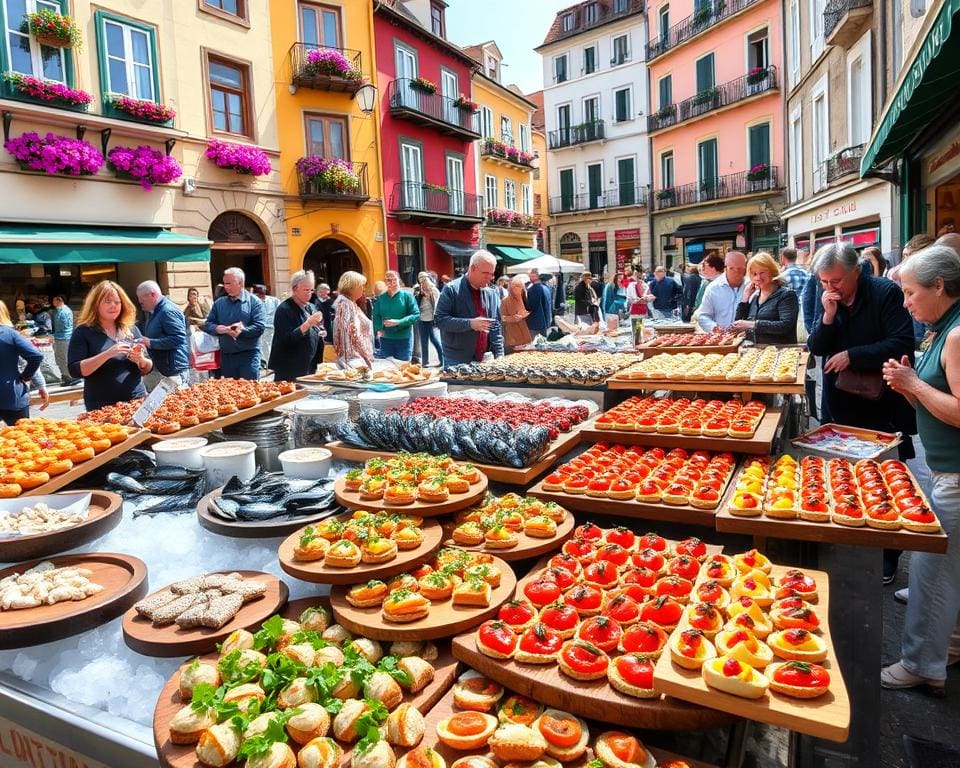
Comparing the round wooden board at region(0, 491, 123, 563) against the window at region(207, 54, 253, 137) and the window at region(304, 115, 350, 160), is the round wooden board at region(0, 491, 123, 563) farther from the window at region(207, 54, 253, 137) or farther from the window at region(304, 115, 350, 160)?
the window at region(304, 115, 350, 160)

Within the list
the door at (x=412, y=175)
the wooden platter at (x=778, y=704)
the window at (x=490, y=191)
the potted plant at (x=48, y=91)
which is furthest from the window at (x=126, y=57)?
the window at (x=490, y=191)

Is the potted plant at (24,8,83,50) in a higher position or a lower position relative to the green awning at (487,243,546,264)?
higher

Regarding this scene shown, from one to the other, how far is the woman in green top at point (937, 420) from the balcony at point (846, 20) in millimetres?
12288

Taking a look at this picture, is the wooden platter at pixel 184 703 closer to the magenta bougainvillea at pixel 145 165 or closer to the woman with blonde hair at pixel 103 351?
the woman with blonde hair at pixel 103 351

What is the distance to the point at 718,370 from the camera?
3996mm

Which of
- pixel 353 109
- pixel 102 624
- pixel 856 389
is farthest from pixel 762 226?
pixel 102 624

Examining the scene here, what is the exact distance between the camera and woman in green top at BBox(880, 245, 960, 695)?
107 inches

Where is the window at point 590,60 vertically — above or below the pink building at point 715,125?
above

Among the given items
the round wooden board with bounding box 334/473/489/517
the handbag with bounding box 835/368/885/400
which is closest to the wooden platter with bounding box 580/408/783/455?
the handbag with bounding box 835/368/885/400

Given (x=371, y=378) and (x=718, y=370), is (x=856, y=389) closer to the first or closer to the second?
(x=718, y=370)

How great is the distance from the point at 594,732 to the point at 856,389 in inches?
129

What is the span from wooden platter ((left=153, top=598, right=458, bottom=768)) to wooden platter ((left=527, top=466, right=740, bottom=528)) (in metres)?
0.93

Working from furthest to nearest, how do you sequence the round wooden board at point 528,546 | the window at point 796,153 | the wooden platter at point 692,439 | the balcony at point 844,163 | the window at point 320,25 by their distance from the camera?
the window at point 796,153 < the window at point 320,25 < the balcony at point 844,163 < the wooden platter at point 692,439 < the round wooden board at point 528,546

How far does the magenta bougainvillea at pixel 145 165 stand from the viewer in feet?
39.0
